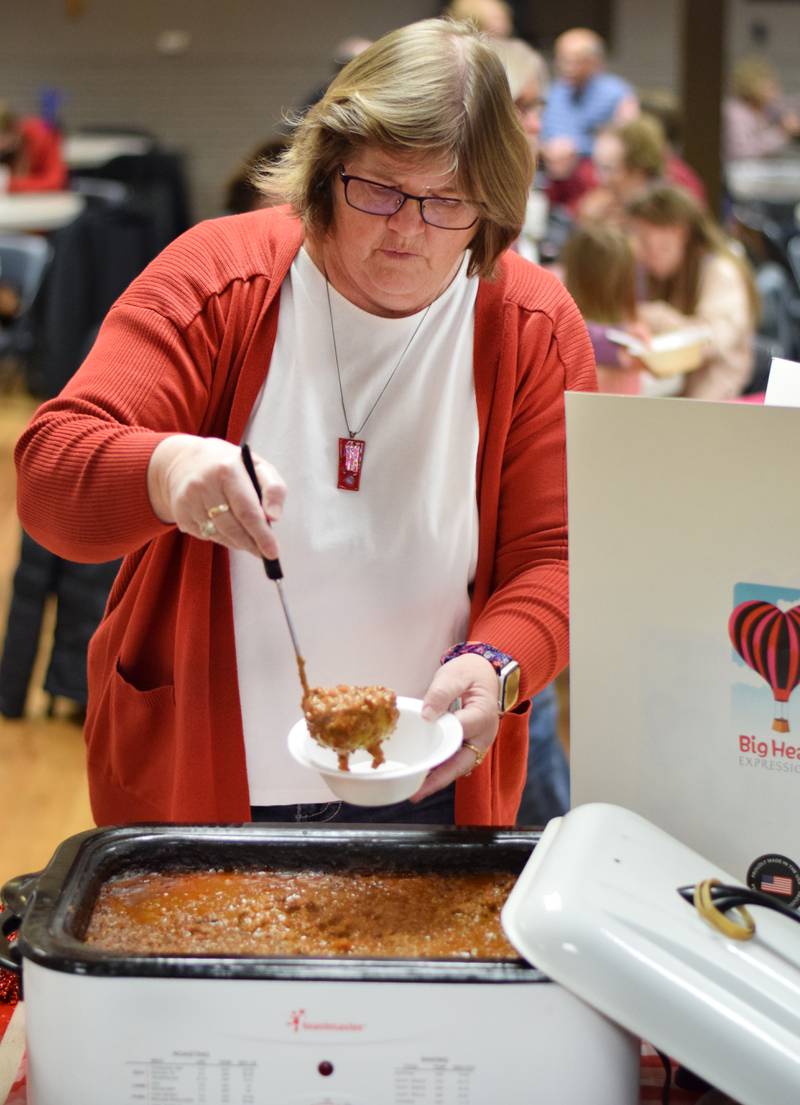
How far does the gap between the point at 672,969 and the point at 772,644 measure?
0.89 ft

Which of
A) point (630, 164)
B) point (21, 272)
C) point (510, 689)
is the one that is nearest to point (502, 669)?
point (510, 689)

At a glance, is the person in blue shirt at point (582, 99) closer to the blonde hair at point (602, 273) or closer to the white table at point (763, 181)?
the white table at point (763, 181)

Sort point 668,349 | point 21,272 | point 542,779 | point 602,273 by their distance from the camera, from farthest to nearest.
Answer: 1. point 21,272
2. point 602,273
3. point 668,349
4. point 542,779

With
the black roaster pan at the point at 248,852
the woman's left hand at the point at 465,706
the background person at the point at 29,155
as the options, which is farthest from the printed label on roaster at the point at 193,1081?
the background person at the point at 29,155

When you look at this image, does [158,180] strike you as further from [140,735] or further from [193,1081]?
[193,1081]

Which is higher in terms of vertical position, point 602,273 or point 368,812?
point 602,273

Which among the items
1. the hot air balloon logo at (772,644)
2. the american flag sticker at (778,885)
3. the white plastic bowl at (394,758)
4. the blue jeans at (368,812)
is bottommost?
the blue jeans at (368,812)

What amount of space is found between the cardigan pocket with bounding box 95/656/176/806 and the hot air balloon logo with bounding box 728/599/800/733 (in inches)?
24.2

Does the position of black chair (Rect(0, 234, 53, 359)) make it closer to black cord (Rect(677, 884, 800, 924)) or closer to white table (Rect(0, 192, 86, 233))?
white table (Rect(0, 192, 86, 233))

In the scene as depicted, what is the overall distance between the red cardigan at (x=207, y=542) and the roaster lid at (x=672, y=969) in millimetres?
409

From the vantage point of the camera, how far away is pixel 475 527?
1.43 metres

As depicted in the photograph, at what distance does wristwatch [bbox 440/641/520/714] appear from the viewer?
126 centimetres

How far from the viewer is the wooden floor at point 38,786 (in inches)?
121

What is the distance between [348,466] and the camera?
4.53ft
